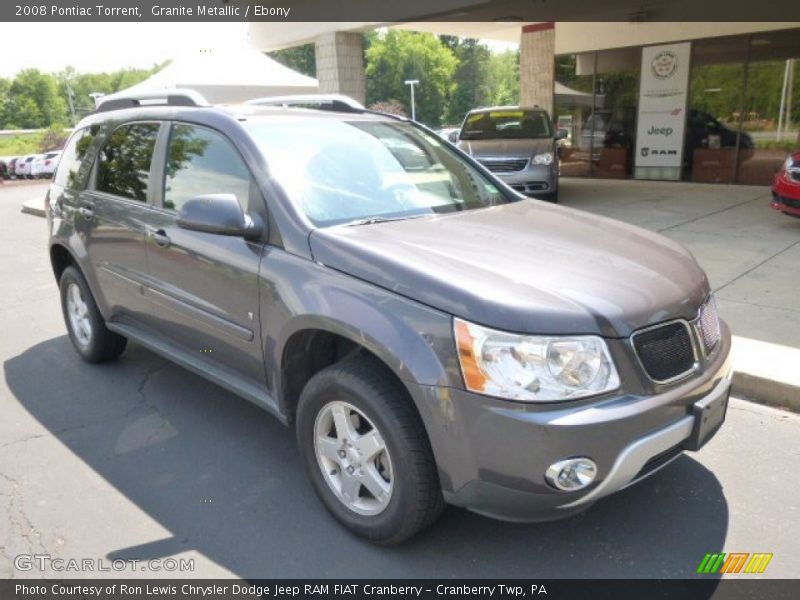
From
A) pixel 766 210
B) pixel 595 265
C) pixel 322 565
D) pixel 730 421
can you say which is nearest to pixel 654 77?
pixel 766 210

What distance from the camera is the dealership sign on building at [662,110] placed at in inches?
538

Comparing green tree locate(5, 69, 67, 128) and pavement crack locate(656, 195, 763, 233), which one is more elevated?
green tree locate(5, 69, 67, 128)

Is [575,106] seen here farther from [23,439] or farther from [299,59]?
[299,59]

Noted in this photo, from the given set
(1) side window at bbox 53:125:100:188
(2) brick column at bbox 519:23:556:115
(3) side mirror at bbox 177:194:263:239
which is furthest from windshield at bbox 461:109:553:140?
(3) side mirror at bbox 177:194:263:239

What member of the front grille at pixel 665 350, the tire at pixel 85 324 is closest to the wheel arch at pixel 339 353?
the front grille at pixel 665 350

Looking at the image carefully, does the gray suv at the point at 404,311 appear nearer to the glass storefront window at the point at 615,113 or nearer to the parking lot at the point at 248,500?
the parking lot at the point at 248,500

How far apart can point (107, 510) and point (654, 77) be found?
14081 mm

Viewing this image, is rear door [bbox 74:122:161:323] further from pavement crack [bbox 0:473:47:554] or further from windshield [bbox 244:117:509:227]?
pavement crack [bbox 0:473:47:554]

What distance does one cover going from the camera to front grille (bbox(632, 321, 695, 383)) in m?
2.42

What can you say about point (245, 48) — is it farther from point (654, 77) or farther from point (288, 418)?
point (288, 418)

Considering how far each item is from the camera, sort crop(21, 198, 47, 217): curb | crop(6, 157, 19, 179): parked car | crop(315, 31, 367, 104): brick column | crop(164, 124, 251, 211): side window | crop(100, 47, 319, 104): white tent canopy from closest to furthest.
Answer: crop(164, 124, 251, 211): side window < crop(315, 31, 367, 104): brick column < crop(21, 198, 47, 217): curb < crop(100, 47, 319, 104): white tent canopy < crop(6, 157, 19, 179): parked car

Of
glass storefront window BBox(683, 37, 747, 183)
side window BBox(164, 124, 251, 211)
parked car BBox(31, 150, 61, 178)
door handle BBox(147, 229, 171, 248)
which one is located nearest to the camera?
side window BBox(164, 124, 251, 211)

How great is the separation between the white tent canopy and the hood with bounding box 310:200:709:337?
45.7 ft

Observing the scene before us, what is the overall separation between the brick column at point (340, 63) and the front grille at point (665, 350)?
1295cm
